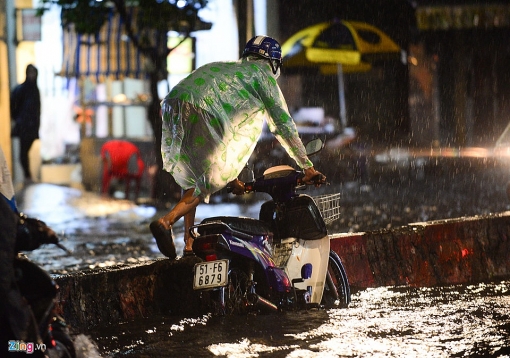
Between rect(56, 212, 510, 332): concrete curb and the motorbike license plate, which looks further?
rect(56, 212, 510, 332): concrete curb

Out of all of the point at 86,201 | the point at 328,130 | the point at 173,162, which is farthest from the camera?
the point at 328,130

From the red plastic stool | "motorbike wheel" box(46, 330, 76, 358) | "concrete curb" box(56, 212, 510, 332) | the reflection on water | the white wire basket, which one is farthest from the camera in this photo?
the red plastic stool

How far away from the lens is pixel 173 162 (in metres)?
6.86

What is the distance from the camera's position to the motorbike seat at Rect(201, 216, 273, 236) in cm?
629

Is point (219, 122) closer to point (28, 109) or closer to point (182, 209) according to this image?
point (182, 209)

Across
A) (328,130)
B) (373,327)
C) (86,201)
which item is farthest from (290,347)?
(328,130)

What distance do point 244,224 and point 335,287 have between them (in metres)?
1.19

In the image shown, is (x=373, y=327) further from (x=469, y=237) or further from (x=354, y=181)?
(x=354, y=181)

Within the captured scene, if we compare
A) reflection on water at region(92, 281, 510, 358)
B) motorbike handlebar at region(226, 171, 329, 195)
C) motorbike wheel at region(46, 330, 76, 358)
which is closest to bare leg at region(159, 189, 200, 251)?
motorbike handlebar at region(226, 171, 329, 195)

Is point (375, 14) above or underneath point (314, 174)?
above

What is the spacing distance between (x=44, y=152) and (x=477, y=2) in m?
15.6

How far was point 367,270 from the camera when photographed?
27.2 feet

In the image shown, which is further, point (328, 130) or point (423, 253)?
point (328, 130)

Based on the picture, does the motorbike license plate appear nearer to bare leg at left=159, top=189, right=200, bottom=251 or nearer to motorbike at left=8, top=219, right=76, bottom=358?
bare leg at left=159, top=189, right=200, bottom=251
